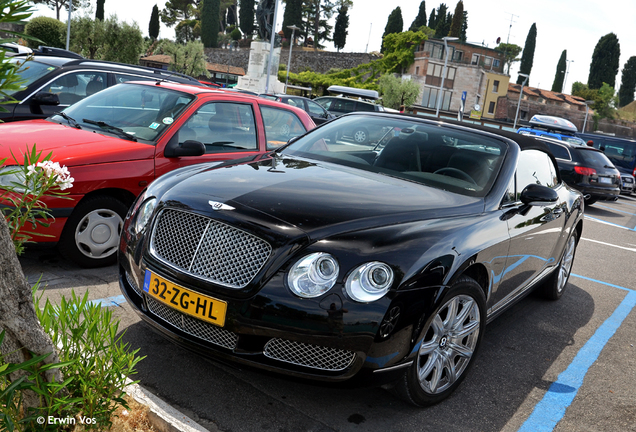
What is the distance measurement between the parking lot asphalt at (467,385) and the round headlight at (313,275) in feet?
1.48

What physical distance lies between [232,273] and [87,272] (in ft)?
7.80

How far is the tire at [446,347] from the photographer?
9.53ft

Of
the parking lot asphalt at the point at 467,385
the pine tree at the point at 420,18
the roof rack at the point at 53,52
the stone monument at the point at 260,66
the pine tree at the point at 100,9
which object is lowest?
the parking lot asphalt at the point at 467,385

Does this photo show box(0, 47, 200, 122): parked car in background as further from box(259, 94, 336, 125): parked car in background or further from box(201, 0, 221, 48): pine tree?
box(201, 0, 221, 48): pine tree

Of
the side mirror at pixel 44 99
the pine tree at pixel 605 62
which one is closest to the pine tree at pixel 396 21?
the pine tree at pixel 605 62

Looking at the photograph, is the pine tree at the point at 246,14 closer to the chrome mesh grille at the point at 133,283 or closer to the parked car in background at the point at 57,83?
the parked car in background at the point at 57,83

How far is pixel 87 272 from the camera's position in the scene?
15.0ft

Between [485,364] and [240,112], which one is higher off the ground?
[240,112]

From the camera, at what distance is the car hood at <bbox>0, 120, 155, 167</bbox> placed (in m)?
4.31

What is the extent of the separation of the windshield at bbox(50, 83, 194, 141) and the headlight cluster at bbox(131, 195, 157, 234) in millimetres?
1797

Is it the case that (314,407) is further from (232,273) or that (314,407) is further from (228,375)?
(232,273)

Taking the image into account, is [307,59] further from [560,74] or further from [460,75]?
[560,74]

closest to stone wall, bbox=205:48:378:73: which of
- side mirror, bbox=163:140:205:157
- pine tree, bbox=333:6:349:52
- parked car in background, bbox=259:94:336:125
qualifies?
pine tree, bbox=333:6:349:52

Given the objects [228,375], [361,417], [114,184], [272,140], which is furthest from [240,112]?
[361,417]
